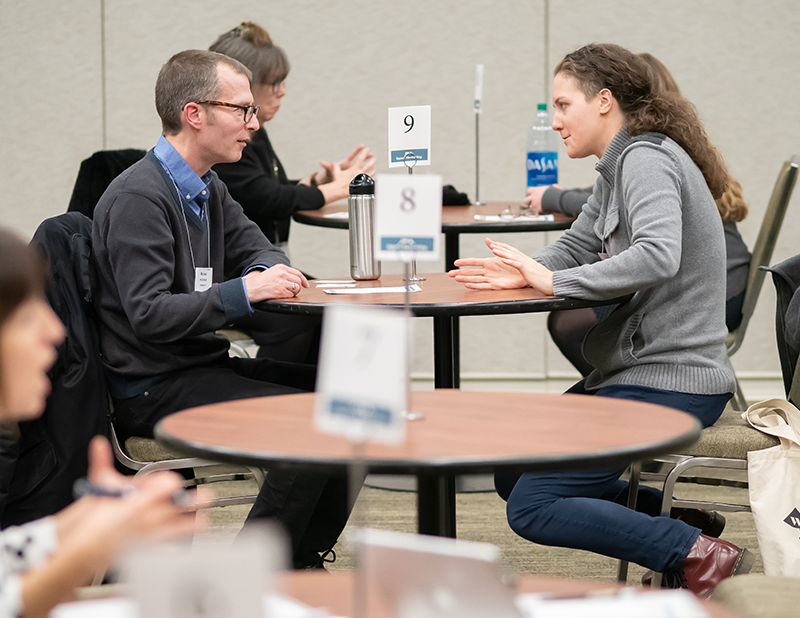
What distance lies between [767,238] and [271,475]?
6.17 ft

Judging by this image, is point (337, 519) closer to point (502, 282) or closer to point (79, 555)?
point (502, 282)

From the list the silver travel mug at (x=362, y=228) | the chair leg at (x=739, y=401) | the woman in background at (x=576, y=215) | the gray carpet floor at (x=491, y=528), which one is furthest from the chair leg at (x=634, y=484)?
the chair leg at (x=739, y=401)

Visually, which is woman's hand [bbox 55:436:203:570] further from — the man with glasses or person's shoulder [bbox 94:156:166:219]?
person's shoulder [bbox 94:156:166:219]

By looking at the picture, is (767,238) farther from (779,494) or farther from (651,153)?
(779,494)

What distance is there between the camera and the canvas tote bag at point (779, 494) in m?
1.81

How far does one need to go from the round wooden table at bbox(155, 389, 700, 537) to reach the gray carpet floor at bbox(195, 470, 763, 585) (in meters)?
1.08

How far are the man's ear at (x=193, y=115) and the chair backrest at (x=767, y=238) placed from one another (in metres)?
1.79

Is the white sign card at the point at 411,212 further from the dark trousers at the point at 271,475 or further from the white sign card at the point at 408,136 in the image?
the white sign card at the point at 408,136

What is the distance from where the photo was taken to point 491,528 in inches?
113

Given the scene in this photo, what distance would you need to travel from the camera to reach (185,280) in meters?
2.11

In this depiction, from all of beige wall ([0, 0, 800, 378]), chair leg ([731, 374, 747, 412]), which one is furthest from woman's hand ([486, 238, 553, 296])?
beige wall ([0, 0, 800, 378])

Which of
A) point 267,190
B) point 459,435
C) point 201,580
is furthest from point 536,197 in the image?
point 201,580

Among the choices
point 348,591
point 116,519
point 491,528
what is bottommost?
point 491,528

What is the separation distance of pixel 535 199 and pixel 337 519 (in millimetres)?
1482
